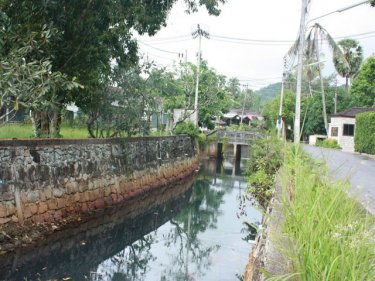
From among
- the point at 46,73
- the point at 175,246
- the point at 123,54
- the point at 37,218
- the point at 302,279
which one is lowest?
the point at 175,246

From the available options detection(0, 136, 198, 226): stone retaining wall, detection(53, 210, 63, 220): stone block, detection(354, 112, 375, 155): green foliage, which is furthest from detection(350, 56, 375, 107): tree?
detection(53, 210, 63, 220): stone block

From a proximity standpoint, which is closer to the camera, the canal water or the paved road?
the paved road

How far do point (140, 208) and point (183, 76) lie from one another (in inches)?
766

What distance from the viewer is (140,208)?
48.1ft

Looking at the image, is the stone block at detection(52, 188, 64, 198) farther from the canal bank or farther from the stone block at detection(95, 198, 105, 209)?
the stone block at detection(95, 198, 105, 209)

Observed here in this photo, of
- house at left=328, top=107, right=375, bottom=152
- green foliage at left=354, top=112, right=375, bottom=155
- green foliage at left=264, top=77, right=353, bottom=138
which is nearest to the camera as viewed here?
green foliage at left=354, top=112, right=375, bottom=155

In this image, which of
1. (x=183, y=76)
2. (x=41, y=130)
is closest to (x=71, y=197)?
(x=41, y=130)

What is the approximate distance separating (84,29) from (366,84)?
91.4 feet

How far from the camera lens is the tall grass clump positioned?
3.05 metres

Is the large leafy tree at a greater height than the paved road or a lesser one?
greater

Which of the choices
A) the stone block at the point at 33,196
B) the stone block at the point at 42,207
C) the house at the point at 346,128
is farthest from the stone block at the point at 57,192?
the house at the point at 346,128

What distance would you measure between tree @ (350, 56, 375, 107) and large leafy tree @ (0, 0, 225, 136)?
70.6 feet

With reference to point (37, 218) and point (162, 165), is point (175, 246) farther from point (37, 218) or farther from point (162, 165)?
point (162, 165)

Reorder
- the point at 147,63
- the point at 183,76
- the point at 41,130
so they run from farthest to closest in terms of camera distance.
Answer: the point at 183,76, the point at 147,63, the point at 41,130
